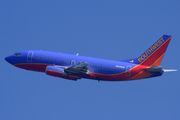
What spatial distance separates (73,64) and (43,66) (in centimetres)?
586

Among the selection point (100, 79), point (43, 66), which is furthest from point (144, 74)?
point (43, 66)

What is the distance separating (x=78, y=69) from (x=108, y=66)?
5.44 meters

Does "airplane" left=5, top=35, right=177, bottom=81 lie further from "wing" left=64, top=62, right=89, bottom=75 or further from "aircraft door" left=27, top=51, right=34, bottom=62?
"aircraft door" left=27, top=51, right=34, bottom=62

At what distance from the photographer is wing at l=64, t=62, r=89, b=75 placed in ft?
199

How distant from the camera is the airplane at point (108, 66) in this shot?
2437 inches

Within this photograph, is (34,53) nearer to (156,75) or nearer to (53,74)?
(53,74)

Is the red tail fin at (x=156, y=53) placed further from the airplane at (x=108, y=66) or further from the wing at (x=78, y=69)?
the wing at (x=78, y=69)

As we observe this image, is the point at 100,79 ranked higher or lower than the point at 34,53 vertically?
lower

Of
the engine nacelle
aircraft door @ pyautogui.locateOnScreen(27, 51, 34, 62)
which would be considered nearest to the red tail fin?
the engine nacelle

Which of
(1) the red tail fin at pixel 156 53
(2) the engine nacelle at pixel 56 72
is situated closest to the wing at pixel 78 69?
(2) the engine nacelle at pixel 56 72

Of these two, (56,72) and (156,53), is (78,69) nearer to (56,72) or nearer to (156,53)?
(56,72)

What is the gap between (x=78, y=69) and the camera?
61.7m

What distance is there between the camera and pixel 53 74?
6275 cm

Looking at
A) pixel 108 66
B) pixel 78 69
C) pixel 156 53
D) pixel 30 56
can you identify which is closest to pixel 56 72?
pixel 78 69
